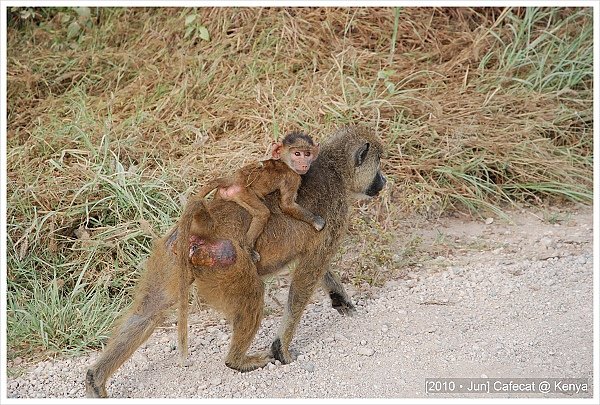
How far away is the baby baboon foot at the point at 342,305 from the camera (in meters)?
5.89

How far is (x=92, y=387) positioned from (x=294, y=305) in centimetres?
126

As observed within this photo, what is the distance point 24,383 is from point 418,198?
11.7ft

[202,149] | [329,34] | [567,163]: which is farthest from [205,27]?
[567,163]

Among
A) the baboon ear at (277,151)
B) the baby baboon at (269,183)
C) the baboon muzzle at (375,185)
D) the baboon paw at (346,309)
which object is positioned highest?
the baboon ear at (277,151)

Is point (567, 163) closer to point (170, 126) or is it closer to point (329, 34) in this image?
point (329, 34)

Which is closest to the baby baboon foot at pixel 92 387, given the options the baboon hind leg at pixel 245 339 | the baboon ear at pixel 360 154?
the baboon hind leg at pixel 245 339

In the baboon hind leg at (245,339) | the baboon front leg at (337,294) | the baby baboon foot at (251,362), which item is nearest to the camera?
the baboon hind leg at (245,339)

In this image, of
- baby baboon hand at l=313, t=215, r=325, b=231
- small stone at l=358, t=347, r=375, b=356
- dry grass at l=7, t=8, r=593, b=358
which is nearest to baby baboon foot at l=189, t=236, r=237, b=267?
baby baboon hand at l=313, t=215, r=325, b=231

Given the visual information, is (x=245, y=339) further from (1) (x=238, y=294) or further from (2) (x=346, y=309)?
(2) (x=346, y=309)

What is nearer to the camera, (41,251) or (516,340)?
(516,340)

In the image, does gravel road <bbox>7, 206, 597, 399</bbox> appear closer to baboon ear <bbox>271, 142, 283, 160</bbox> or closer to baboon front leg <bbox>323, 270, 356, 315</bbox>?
baboon front leg <bbox>323, 270, 356, 315</bbox>

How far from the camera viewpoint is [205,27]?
887 cm

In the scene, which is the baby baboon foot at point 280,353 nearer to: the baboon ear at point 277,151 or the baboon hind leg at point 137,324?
the baboon hind leg at point 137,324

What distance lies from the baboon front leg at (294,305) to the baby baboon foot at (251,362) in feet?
0.22
